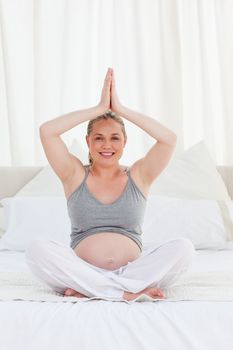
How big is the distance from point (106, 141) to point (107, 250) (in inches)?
15.3

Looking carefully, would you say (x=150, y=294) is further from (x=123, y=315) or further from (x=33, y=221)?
(x=33, y=221)

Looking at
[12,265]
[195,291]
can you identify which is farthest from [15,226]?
[195,291]

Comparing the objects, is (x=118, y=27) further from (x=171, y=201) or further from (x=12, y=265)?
(x=12, y=265)

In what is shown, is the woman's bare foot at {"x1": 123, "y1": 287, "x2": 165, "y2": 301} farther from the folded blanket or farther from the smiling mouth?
the smiling mouth

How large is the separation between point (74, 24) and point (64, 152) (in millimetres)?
1687

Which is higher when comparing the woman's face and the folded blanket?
the woman's face

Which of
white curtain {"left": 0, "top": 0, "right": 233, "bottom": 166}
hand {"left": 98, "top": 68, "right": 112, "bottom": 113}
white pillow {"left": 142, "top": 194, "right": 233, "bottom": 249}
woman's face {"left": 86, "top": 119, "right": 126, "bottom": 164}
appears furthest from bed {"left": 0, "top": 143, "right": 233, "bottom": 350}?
white curtain {"left": 0, "top": 0, "right": 233, "bottom": 166}

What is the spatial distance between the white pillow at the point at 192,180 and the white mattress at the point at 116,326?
159cm

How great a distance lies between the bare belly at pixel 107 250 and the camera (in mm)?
2232

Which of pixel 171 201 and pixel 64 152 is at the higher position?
pixel 64 152

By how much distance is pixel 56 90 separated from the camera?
3873 millimetres

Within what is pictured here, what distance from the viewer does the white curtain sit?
12.6ft

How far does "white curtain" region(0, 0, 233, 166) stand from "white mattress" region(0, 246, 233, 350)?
2143 millimetres

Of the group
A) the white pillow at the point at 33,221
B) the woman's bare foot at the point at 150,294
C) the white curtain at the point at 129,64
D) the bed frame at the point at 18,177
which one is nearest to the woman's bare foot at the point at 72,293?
the woman's bare foot at the point at 150,294
